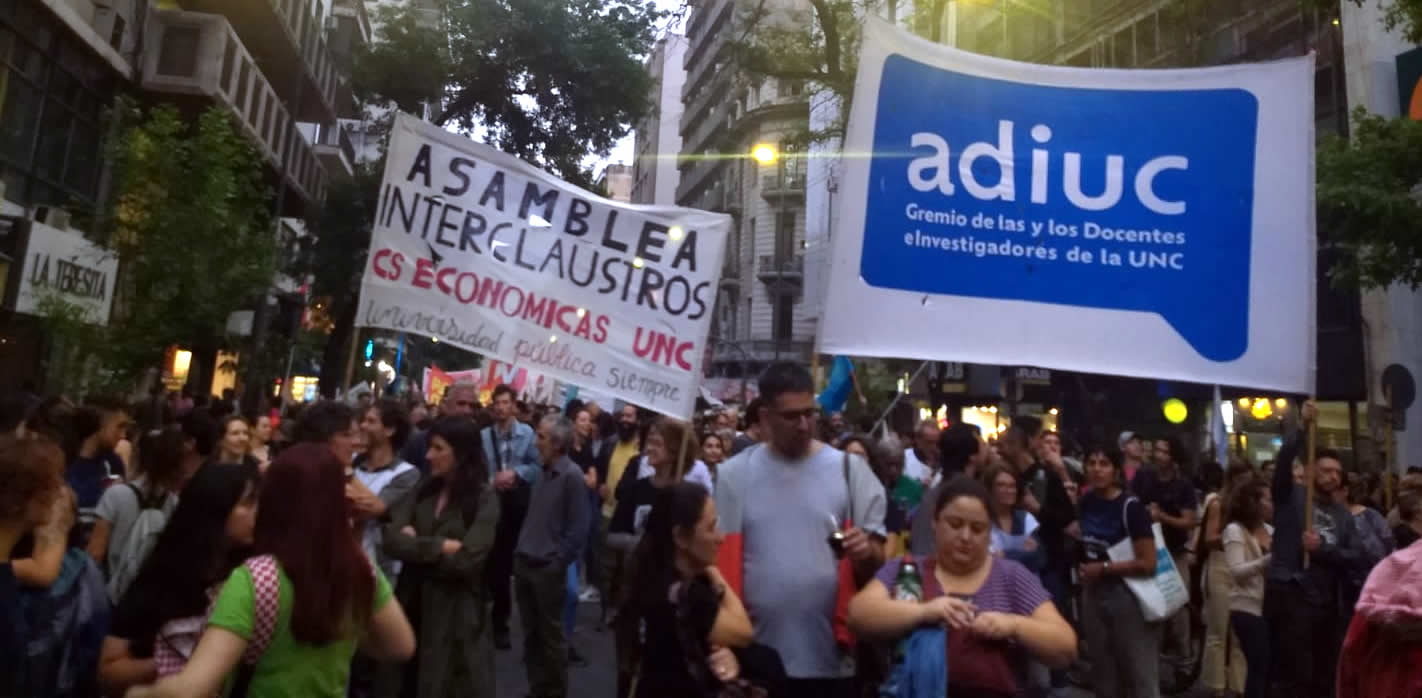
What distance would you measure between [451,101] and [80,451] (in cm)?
2474

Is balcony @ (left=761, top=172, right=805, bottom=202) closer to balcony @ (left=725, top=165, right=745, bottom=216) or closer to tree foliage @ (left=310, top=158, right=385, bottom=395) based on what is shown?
balcony @ (left=725, top=165, right=745, bottom=216)

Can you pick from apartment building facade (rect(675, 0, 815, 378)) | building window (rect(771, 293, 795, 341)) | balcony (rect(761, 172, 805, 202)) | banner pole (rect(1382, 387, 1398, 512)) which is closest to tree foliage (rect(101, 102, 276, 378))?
banner pole (rect(1382, 387, 1398, 512))

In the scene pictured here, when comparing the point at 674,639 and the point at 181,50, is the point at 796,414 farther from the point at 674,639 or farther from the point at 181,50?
the point at 181,50

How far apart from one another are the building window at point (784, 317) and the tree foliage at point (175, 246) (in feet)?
125

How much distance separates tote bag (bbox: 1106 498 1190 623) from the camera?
625 cm

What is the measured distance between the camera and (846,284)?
210 inches

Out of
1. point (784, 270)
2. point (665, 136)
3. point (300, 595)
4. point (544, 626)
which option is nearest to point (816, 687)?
point (300, 595)

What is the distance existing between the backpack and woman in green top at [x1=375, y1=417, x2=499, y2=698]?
110 centimetres

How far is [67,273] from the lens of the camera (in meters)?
15.4

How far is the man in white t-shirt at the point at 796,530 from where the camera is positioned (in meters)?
3.82

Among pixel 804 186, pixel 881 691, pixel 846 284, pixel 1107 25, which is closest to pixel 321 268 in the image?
pixel 1107 25

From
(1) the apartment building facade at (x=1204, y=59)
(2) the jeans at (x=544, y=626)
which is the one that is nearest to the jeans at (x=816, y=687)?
(2) the jeans at (x=544, y=626)

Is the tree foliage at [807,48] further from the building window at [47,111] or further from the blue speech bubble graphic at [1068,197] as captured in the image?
the blue speech bubble graphic at [1068,197]

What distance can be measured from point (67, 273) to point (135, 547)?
507 inches
